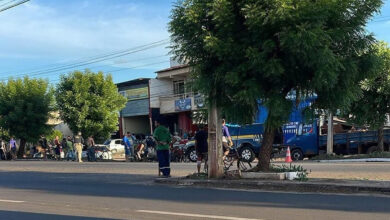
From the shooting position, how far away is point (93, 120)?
110 ft

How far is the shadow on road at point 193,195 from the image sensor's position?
8.82m

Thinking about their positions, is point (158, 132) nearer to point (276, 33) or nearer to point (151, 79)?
point (276, 33)

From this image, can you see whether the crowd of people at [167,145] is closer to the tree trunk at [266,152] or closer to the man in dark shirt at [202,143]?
the man in dark shirt at [202,143]

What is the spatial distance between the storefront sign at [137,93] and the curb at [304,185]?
2904cm

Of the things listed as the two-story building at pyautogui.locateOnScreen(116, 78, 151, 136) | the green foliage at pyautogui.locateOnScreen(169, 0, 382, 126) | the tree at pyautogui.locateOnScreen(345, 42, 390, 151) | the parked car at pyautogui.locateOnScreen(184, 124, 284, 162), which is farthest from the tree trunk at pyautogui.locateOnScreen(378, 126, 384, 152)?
the two-story building at pyautogui.locateOnScreen(116, 78, 151, 136)

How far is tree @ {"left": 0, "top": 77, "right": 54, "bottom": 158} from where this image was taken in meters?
34.6

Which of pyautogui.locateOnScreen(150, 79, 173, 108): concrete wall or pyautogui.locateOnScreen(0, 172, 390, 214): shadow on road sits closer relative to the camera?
pyautogui.locateOnScreen(0, 172, 390, 214): shadow on road

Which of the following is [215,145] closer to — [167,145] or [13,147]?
[167,145]

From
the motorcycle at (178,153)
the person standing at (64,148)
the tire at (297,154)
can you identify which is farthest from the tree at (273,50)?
the person standing at (64,148)

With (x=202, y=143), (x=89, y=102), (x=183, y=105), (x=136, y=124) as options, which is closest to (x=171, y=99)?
(x=183, y=105)

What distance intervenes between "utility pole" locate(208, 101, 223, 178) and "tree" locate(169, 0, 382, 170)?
51 centimetres

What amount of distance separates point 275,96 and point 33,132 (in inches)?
1087

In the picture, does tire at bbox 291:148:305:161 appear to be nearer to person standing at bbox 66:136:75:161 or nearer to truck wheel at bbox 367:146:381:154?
truck wheel at bbox 367:146:381:154

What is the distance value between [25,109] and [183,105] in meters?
12.3
